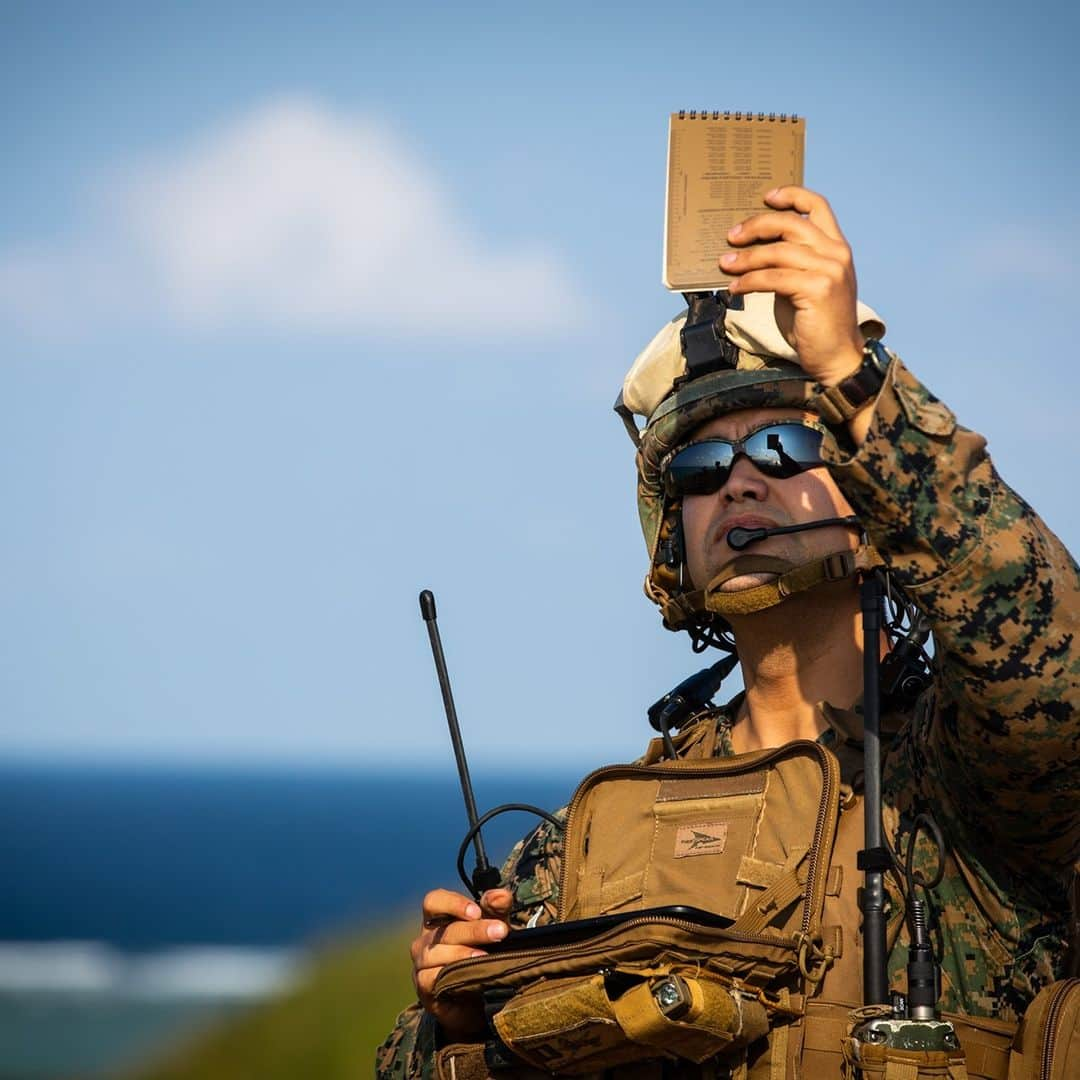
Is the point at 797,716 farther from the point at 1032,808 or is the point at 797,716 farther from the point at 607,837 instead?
the point at 1032,808

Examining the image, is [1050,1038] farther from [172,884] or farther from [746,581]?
[172,884]

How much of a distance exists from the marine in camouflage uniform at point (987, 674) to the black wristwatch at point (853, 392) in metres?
0.04

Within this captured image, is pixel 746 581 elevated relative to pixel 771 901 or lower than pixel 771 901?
elevated

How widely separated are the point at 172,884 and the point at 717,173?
281ft

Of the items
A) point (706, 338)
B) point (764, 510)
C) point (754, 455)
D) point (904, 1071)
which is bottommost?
point (904, 1071)

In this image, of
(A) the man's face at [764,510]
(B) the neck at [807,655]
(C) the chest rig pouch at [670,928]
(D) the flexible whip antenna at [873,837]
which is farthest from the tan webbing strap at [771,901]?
(A) the man's face at [764,510]

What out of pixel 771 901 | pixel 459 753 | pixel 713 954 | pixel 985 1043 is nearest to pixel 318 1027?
pixel 459 753

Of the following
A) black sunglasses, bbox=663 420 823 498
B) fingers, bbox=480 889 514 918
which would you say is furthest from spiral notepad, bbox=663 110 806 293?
fingers, bbox=480 889 514 918

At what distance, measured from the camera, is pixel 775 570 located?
5840mm

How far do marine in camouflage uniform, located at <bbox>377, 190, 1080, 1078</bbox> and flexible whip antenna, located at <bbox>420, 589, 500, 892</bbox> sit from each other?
4.52 ft

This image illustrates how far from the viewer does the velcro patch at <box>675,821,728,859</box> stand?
217 inches

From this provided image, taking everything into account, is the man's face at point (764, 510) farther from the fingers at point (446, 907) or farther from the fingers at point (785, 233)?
the fingers at point (785, 233)

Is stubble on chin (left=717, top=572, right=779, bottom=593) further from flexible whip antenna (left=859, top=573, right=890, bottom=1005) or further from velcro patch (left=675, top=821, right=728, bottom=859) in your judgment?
velcro patch (left=675, top=821, right=728, bottom=859)

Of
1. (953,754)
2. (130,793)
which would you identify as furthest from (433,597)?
(130,793)
